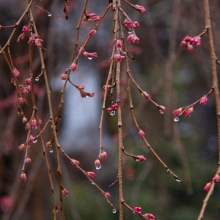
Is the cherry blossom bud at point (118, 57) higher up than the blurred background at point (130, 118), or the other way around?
the cherry blossom bud at point (118, 57)

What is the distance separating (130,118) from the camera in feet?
10.00

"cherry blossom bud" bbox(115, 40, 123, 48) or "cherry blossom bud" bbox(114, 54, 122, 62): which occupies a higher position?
"cherry blossom bud" bbox(115, 40, 123, 48)

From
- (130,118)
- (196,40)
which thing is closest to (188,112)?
(196,40)

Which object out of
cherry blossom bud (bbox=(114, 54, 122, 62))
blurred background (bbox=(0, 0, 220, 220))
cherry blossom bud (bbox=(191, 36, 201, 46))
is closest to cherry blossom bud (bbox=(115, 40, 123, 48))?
cherry blossom bud (bbox=(114, 54, 122, 62))

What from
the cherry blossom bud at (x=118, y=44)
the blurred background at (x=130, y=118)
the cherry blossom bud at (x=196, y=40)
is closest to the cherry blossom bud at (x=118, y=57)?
the cherry blossom bud at (x=118, y=44)

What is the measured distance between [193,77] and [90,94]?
5603 millimetres

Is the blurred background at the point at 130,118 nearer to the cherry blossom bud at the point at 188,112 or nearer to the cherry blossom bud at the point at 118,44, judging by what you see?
the cherry blossom bud at the point at 188,112

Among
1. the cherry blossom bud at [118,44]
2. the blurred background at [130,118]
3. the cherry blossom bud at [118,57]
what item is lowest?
the blurred background at [130,118]

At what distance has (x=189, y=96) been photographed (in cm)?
769

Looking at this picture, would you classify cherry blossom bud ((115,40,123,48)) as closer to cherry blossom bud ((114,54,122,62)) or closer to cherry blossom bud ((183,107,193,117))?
cherry blossom bud ((114,54,122,62))

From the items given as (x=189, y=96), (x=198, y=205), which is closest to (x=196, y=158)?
(x=198, y=205)

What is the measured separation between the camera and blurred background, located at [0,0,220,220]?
8.93 feet

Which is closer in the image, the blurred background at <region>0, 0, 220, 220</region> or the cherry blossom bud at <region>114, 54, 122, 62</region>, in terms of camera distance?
the cherry blossom bud at <region>114, 54, 122, 62</region>

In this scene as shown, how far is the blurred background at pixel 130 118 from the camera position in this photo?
272cm
